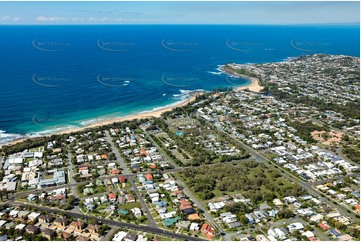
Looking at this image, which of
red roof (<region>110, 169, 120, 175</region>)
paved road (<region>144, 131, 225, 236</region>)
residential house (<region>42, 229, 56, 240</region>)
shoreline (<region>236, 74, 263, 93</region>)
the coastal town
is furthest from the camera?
shoreline (<region>236, 74, 263, 93</region>)

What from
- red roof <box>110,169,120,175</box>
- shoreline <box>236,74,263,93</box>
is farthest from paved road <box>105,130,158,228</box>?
shoreline <box>236,74,263,93</box>

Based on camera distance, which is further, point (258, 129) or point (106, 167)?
point (258, 129)

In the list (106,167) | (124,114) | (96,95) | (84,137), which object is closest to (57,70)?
(96,95)

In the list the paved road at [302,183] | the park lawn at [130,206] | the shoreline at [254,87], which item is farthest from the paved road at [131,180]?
the shoreline at [254,87]

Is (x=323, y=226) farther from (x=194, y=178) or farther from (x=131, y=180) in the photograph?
(x=131, y=180)

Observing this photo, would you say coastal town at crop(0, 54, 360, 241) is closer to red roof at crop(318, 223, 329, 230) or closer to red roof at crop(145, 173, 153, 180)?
red roof at crop(318, 223, 329, 230)

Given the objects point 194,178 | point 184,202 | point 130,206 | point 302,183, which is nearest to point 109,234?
point 130,206

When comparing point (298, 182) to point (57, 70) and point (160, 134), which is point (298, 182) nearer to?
point (160, 134)

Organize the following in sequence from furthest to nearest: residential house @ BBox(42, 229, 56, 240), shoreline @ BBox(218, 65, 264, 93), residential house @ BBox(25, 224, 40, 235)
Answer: shoreline @ BBox(218, 65, 264, 93) < residential house @ BBox(25, 224, 40, 235) < residential house @ BBox(42, 229, 56, 240)
